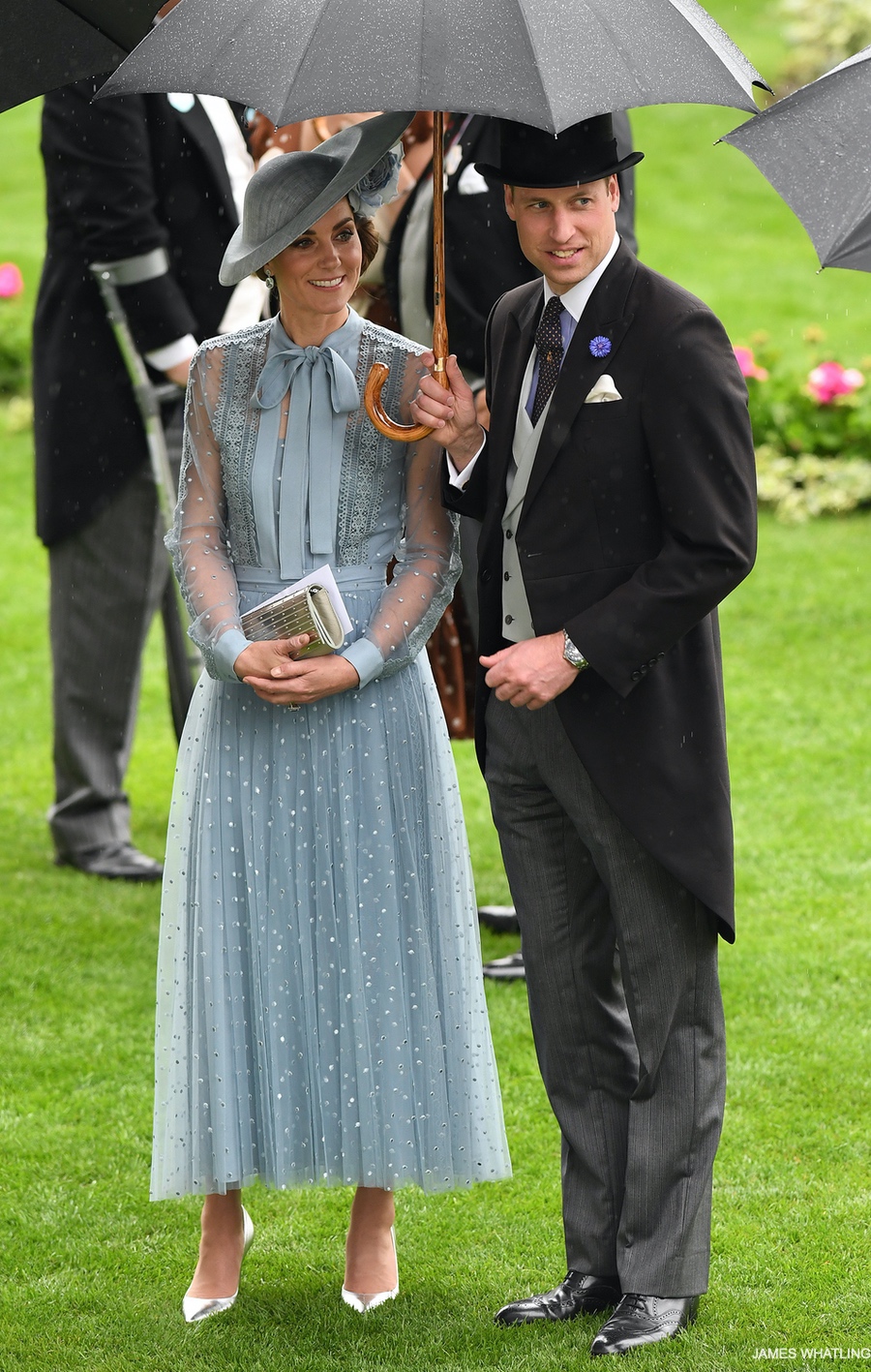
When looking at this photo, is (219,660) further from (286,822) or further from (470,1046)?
(470,1046)

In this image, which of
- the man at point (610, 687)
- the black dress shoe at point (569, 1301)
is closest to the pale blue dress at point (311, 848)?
the man at point (610, 687)

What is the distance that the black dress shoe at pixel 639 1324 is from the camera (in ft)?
10.6

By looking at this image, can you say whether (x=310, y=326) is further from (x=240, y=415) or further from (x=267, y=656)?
(x=267, y=656)

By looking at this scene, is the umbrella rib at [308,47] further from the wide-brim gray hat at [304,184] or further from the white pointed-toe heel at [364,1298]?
the white pointed-toe heel at [364,1298]

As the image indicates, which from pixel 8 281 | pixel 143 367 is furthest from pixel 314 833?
pixel 8 281

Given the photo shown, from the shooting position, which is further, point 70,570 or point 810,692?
point 810,692

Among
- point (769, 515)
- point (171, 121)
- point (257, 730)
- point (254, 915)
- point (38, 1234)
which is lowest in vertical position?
point (769, 515)

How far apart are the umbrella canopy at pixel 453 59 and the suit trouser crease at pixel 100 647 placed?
317cm

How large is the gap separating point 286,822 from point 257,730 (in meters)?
0.19

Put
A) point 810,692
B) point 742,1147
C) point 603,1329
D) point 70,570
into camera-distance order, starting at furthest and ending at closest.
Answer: point 810,692, point 70,570, point 742,1147, point 603,1329

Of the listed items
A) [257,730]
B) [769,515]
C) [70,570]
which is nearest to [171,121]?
[70,570]

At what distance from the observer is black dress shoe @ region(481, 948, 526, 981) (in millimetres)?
5309

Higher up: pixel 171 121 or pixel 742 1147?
pixel 171 121

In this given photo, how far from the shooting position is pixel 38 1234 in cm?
388
